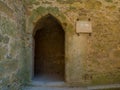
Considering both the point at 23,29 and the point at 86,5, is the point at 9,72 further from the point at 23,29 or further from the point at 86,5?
the point at 86,5

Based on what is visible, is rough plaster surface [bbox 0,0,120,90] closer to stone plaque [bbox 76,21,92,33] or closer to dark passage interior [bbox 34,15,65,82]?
stone plaque [bbox 76,21,92,33]

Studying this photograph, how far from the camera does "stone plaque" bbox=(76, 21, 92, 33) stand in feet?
14.2

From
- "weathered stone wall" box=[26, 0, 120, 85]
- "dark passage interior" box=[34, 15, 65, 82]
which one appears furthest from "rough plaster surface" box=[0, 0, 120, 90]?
"dark passage interior" box=[34, 15, 65, 82]

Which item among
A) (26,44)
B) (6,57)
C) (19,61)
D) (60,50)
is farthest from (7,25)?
(60,50)

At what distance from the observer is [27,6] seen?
4.34 metres

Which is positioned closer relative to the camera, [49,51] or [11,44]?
[11,44]

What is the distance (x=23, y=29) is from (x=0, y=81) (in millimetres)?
1842

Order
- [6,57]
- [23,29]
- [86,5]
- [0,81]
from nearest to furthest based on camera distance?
[0,81] → [6,57] → [23,29] → [86,5]

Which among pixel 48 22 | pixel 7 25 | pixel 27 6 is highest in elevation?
pixel 27 6

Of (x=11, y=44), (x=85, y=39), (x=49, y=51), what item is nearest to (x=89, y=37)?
(x=85, y=39)

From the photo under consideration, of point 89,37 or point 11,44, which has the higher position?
point 89,37

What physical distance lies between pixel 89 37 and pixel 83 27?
316 mm

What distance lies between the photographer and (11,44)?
10.3ft

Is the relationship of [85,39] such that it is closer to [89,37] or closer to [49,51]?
[89,37]
